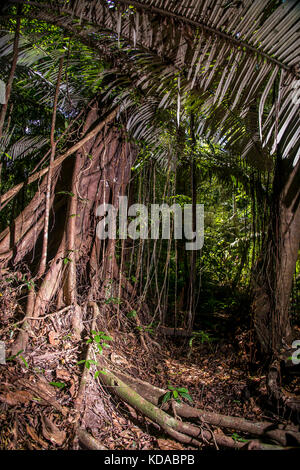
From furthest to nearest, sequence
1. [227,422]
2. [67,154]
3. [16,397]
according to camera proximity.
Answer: [67,154] → [227,422] → [16,397]

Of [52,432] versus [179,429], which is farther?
Result: [179,429]

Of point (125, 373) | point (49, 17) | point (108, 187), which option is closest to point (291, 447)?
point (125, 373)

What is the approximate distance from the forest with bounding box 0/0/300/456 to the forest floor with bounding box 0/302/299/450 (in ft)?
0.04

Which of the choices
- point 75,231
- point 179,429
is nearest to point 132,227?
point 75,231

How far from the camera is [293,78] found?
1853mm

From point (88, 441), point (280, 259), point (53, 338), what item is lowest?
point (88, 441)

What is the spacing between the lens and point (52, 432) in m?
1.61

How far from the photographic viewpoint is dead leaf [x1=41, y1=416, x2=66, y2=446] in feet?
5.19

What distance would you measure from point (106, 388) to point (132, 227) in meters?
2.16

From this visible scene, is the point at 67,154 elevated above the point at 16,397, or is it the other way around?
the point at 67,154

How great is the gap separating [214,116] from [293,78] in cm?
121

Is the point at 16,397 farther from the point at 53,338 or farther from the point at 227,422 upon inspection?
the point at 227,422

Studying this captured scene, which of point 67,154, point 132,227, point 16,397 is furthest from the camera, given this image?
point 132,227

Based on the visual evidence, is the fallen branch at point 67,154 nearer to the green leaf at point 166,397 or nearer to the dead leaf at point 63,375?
the dead leaf at point 63,375
